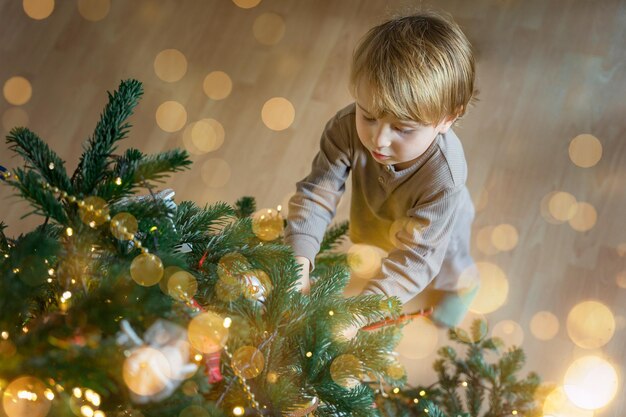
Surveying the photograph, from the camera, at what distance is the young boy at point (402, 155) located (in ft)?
2.70

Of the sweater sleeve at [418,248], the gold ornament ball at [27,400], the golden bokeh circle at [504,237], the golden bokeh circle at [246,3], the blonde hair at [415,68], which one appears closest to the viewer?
the gold ornament ball at [27,400]

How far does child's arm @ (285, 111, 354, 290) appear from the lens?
0.98 meters

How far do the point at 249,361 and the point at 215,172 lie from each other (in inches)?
38.4

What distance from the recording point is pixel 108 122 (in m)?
0.57

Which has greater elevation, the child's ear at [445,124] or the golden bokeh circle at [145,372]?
the child's ear at [445,124]

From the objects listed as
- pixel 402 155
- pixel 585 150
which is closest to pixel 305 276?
pixel 402 155

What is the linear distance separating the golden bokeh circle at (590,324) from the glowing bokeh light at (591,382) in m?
0.04

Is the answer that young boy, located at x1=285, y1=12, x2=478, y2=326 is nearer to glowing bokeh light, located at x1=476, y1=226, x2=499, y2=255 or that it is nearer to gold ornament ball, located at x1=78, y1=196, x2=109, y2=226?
glowing bokeh light, located at x1=476, y1=226, x2=499, y2=255

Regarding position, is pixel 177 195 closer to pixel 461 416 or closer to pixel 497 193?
pixel 497 193

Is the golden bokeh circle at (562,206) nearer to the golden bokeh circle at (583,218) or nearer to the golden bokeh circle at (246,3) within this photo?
the golden bokeh circle at (583,218)

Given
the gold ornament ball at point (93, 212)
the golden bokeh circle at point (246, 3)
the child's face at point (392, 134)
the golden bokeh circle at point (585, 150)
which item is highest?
the golden bokeh circle at point (246, 3)

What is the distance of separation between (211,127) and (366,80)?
2.64 feet

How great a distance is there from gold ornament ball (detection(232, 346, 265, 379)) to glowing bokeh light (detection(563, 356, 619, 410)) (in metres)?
0.86

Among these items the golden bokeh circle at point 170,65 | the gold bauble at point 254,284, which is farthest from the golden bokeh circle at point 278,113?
the gold bauble at point 254,284
